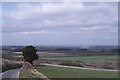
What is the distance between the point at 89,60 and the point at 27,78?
7.93 metres

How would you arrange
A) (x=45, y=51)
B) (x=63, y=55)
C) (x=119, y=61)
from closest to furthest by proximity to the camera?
(x=119, y=61) < (x=45, y=51) < (x=63, y=55)

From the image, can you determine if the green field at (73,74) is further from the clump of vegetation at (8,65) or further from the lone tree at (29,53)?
the clump of vegetation at (8,65)

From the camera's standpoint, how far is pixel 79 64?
57.5 feet

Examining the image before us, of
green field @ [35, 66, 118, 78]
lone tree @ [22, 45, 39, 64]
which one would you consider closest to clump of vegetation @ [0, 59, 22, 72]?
lone tree @ [22, 45, 39, 64]

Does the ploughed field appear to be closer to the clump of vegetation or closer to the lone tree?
the lone tree

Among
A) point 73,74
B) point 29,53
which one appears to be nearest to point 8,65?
point 29,53

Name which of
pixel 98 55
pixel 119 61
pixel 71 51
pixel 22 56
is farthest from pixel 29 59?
pixel 119 61

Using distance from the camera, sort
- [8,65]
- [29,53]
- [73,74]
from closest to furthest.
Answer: [73,74] → [8,65] → [29,53]

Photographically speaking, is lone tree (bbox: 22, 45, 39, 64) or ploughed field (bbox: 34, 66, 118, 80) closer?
ploughed field (bbox: 34, 66, 118, 80)

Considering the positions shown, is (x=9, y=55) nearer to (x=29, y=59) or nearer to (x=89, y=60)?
(x=29, y=59)

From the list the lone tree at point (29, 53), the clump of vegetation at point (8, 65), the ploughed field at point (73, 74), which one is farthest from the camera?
the lone tree at point (29, 53)

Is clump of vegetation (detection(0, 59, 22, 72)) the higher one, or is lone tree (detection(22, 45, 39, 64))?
lone tree (detection(22, 45, 39, 64))

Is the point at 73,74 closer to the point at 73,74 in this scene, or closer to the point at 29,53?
the point at 73,74

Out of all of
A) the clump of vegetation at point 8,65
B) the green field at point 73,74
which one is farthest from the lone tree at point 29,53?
the green field at point 73,74
